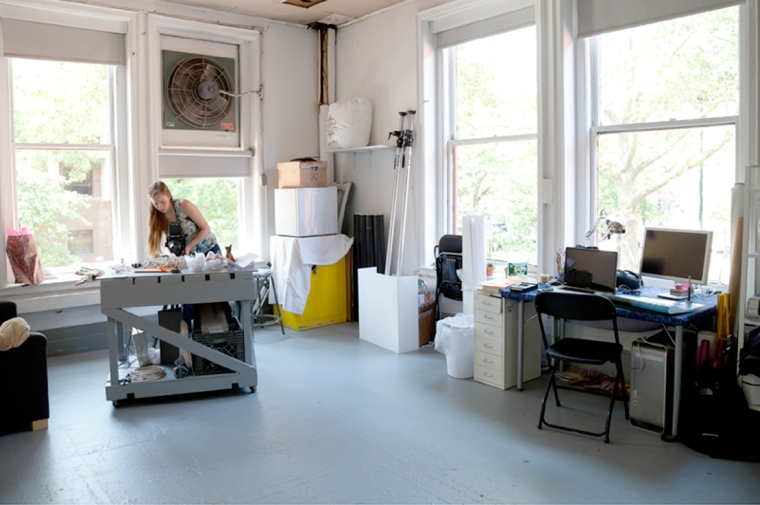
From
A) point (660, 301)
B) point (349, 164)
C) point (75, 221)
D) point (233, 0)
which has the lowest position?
point (660, 301)

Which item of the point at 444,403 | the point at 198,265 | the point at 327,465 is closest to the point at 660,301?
the point at 444,403

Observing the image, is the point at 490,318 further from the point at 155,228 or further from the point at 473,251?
the point at 155,228

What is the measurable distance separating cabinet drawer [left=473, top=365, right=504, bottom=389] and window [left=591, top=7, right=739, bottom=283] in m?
1.23

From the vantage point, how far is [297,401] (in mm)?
4262

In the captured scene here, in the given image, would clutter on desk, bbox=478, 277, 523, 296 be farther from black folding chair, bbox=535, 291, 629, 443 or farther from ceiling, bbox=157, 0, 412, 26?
ceiling, bbox=157, 0, 412, 26

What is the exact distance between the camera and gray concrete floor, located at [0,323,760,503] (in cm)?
301

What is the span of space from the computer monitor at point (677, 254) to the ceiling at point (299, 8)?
11.0 ft

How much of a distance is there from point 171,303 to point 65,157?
226 cm

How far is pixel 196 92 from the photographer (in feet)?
20.5

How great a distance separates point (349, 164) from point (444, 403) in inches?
132

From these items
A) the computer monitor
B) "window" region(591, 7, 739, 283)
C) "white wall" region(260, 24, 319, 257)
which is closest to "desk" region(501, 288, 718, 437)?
the computer monitor

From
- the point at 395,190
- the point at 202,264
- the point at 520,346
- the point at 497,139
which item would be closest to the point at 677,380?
the point at 520,346

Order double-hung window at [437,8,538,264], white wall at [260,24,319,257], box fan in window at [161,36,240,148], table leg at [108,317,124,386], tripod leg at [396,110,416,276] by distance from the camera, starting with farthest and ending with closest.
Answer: white wall at [260,24,319,257] < box fan in window at [161,36,240,148] < tripod leg at [396,110,416,276] < double-hung window at [437,8,538,264] < table leg at [108,317,124,386]

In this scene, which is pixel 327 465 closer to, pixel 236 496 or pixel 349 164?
pixel 236 496
